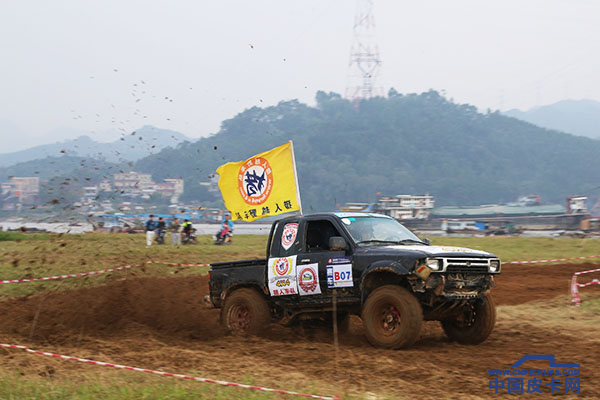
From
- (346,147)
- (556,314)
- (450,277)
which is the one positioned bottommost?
(556,314)

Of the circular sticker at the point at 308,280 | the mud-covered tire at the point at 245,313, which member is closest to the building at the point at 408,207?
the mud-covered tire at the point at 245,313

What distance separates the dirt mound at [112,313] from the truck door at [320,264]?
203cm

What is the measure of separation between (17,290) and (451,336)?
10543 mm

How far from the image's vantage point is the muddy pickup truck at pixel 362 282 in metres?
8.21

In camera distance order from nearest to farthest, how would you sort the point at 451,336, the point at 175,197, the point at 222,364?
the point at 222,364, the point at 451,336, the point at 175,197

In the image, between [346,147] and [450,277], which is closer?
[450,277]

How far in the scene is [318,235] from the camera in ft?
31.9

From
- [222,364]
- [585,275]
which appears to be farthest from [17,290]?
[585,275]

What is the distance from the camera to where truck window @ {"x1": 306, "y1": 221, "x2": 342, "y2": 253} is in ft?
31.5

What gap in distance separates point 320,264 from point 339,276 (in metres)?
0.39

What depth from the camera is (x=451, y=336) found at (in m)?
9.40

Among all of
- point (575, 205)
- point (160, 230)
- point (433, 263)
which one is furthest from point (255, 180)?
point (575, 205)

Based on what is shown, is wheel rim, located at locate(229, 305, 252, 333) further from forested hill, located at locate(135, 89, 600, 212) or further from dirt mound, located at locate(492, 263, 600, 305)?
forested hill, located at locate(135, 89, 600, 212)

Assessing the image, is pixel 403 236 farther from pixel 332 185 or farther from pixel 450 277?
pixel 332 185
